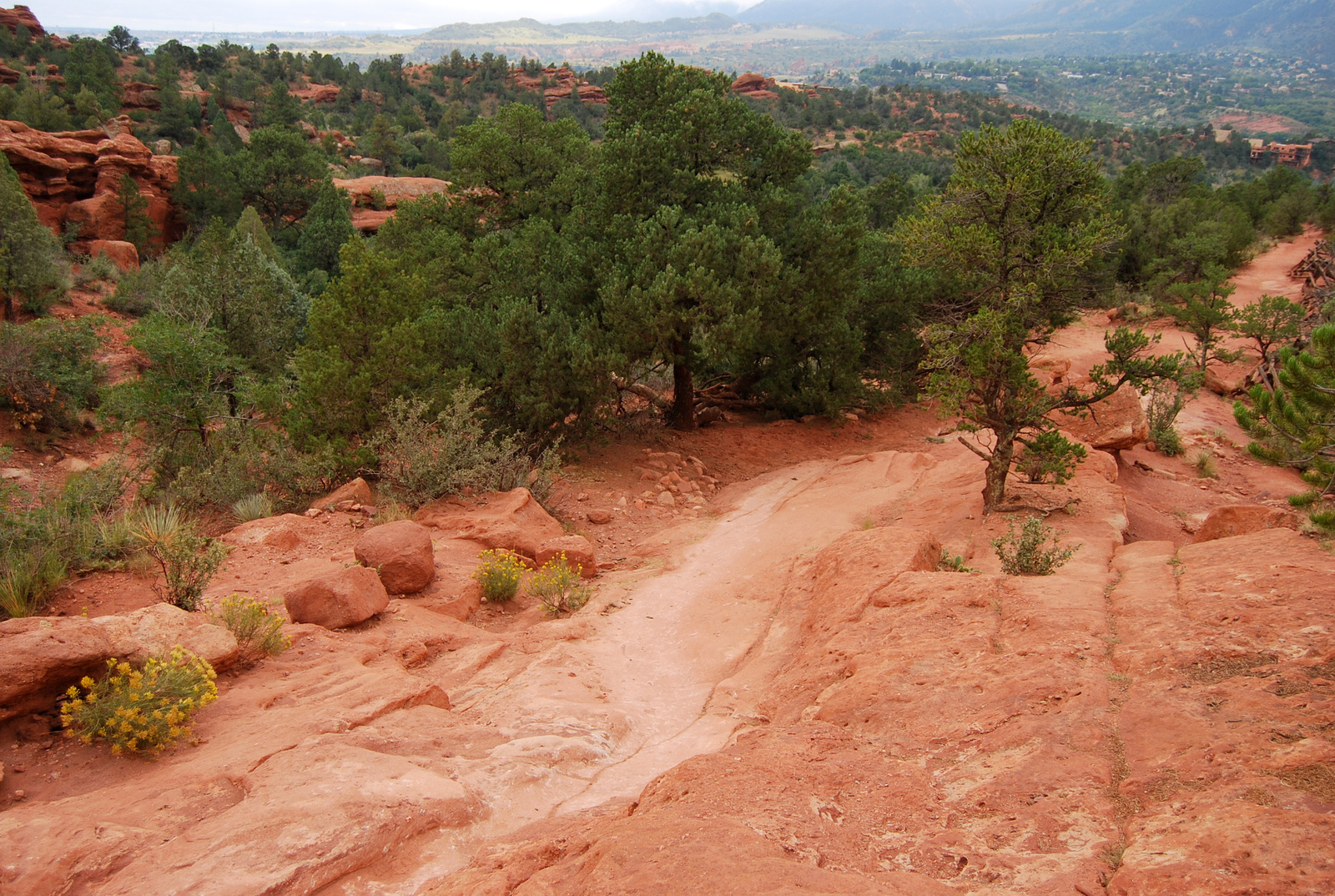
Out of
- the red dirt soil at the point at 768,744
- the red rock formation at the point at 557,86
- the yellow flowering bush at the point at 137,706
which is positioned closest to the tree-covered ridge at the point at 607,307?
the red dirt soil at the point at 768,744

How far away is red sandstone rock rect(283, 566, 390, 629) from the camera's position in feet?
22.5

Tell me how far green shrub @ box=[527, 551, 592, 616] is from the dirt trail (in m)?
0.43

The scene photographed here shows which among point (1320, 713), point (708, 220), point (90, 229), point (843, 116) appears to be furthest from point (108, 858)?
point (843, 116)

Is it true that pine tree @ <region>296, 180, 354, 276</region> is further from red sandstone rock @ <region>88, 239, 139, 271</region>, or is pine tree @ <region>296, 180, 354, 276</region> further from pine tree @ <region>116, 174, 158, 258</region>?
pine tree @ <region>116, 174, 158, 258</region>

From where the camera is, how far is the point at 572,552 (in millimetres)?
9484

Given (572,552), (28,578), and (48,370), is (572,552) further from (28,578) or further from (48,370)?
(48,370)

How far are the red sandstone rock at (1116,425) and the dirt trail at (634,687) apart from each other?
12.9 ft

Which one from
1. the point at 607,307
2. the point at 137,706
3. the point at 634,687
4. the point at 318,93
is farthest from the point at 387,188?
the point at 137,706

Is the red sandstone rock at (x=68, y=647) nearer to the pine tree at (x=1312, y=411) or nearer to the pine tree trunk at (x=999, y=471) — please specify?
the pine tree at (x=1312, y=411)

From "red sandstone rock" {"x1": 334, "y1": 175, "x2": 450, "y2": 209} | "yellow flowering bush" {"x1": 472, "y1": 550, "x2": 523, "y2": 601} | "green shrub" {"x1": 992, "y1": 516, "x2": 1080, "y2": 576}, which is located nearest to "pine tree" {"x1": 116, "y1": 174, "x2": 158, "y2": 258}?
"red sandstone rock" {"x1": 334, "y1": 175, "x2": 450, "y2": 209}

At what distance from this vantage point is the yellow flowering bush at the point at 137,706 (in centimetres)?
438

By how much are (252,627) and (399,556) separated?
2052mm

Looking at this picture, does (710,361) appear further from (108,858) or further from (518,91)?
(518,91)

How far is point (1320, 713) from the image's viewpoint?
3828mm
